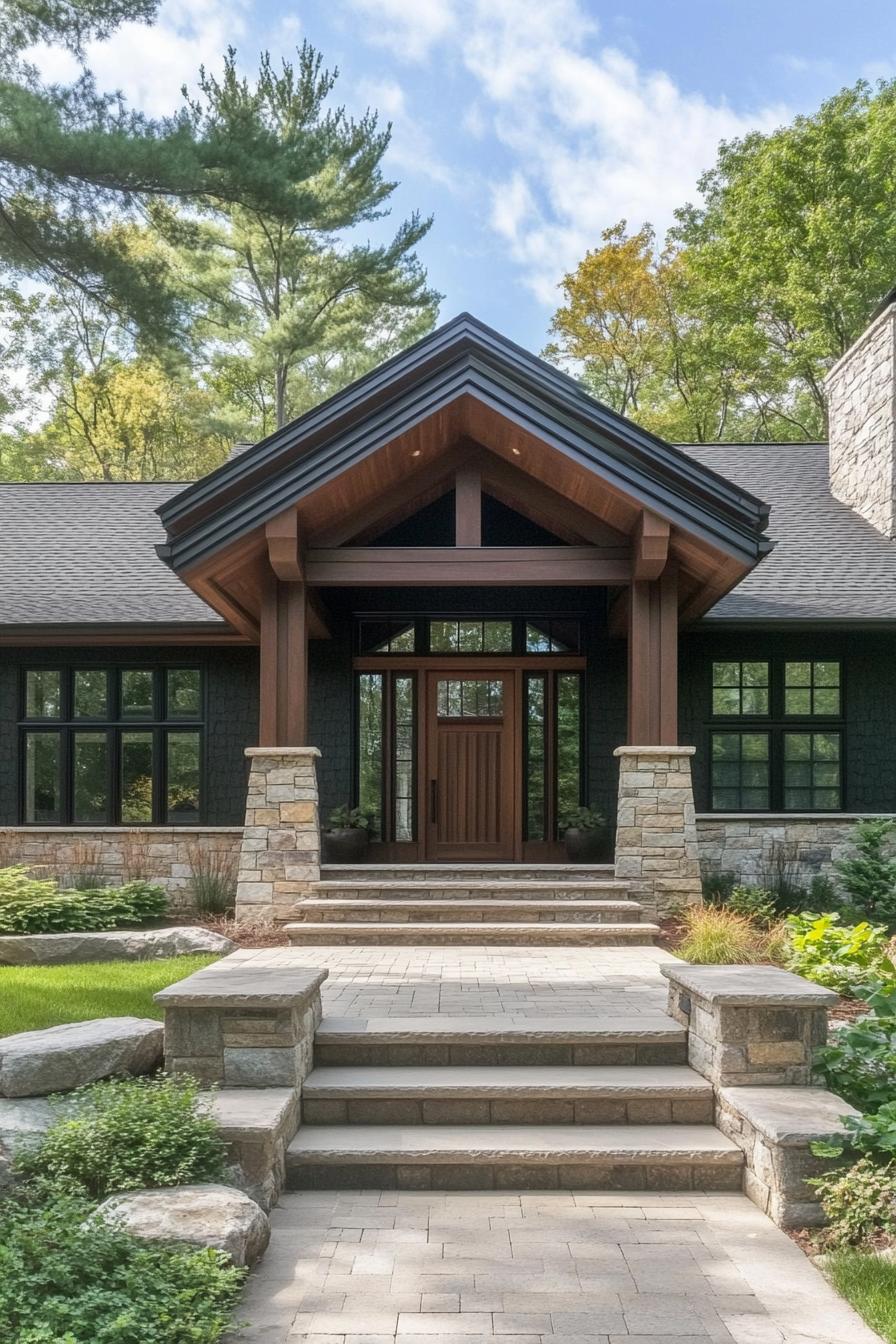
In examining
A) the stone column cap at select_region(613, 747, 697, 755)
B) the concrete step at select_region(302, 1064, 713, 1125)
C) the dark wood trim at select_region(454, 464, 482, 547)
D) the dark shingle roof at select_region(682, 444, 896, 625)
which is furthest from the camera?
the dark shingle roof at select_region(682, 444, 896, 625)

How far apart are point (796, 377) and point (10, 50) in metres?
20.5

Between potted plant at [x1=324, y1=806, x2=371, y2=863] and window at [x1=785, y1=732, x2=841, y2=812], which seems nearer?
potted plant at [x1=324, y1=806, x2=371, y2=863]

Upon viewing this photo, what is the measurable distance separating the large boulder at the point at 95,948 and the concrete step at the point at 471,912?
98 cm

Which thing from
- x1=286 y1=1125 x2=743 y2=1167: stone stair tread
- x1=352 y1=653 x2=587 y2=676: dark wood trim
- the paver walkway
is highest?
x1=352 y1=653 x2=587 y2=676: dark wood trim

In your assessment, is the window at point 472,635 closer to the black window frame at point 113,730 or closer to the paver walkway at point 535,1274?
the black window frame at point 113,730

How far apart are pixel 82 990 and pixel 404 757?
18.7 ft

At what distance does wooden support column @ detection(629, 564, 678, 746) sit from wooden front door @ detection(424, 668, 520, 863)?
8.38ft

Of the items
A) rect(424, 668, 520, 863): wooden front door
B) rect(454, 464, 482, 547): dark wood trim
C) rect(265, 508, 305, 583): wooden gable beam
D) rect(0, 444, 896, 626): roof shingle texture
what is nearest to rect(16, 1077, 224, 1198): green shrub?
rect(265, 508, 305, 583): wooden gable beam

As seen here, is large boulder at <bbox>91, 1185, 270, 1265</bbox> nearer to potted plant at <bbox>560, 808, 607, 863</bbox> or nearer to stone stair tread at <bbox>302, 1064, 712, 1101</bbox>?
stone stair tread at <bbox>302, 1064, 712, 1101</bbox>

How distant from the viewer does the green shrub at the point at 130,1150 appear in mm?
3785

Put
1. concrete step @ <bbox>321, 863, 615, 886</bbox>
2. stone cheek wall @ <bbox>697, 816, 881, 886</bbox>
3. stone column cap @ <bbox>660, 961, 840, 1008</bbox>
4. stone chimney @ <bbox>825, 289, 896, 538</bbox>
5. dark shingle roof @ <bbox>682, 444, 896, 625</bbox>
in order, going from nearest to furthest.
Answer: stone column cap @ <bbox>660, 961, 840, 1008</bbox> → concrete step @ <bbox>321, 863, 615, 886</bbox> → stone cheek wall @ <bbox>697, 816, 881, 886</bbox> → dark shingle roof @ <bbox>682, 444, 896, 625</bbox> → stone chimney @ <bbox>825, 289, 896, 538</bbox>

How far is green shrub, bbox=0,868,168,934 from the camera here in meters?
8.72

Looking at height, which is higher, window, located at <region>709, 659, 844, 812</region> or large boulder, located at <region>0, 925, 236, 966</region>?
window, located at <region>709, 659, 844, 812</region>

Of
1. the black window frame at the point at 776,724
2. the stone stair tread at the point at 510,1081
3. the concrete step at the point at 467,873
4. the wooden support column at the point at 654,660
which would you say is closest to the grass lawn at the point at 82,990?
the stone stair tread at the point at 510,1081
